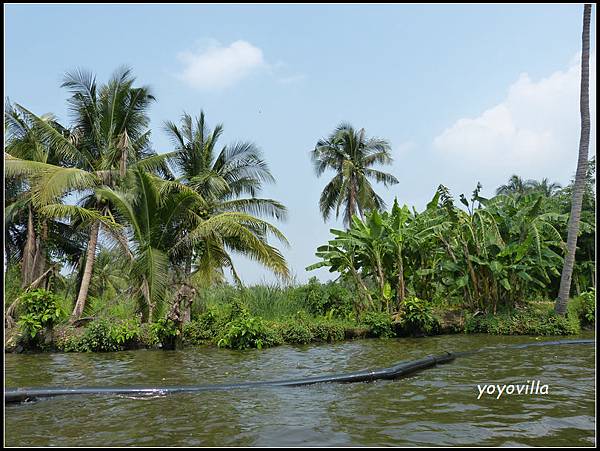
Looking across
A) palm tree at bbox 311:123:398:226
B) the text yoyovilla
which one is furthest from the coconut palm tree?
palm tree at bbox 311:123:398:226

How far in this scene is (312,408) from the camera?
5.66 metres

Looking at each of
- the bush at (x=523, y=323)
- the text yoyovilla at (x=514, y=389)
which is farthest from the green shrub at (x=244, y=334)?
the bush at (x=523, y=323)

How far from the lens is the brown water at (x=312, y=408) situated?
4578mm

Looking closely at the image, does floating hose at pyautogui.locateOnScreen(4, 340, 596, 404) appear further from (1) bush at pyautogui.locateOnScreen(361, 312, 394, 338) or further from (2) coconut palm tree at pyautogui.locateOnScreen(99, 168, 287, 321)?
(2) coconut palm tree at pyautogui.locateOnScreen(99, 168, 287, 321)

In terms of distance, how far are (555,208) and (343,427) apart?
17.0m

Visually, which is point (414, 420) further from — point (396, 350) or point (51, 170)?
point (51, 170)

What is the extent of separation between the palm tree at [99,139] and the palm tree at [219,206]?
1417 millimetres

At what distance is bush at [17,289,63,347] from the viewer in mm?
10898

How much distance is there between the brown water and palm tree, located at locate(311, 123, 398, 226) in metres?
18.5

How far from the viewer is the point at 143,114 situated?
17391 millimetres

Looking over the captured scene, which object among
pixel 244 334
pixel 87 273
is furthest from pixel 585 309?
pixel 87 273

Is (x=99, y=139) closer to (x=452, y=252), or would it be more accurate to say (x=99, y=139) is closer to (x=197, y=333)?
(x=197, y=333)

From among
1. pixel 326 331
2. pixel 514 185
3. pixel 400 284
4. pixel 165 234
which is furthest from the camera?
pixel 514 185

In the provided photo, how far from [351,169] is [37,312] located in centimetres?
1884
